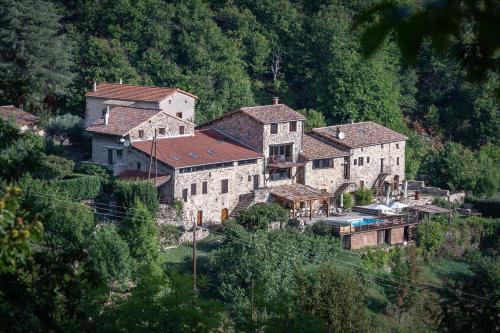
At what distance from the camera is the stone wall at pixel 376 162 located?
117 feet

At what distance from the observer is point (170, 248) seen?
92.7 ft

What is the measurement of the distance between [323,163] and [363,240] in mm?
4500

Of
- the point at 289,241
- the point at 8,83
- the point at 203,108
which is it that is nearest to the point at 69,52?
the point at 203,108

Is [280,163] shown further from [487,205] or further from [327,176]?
[487,205]

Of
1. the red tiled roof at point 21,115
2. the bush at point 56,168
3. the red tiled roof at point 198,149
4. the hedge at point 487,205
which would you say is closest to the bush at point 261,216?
the red tiled roof at point 198,149

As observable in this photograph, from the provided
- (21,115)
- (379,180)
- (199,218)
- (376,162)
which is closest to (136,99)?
(21,115)

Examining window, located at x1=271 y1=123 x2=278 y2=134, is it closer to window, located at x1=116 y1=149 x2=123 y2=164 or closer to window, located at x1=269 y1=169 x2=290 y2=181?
window, located at x1=269 y1=169 x2=290 y2=181

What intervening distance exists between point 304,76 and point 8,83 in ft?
119

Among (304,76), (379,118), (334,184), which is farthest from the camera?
(304,76)

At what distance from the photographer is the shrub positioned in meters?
32.1

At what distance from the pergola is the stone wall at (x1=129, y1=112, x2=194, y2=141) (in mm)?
3647

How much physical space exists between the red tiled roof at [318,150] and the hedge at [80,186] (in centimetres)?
800

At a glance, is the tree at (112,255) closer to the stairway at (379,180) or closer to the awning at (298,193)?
the awning at (298,193)

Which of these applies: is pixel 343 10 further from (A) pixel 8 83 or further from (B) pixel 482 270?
(A) pixel 8 83
